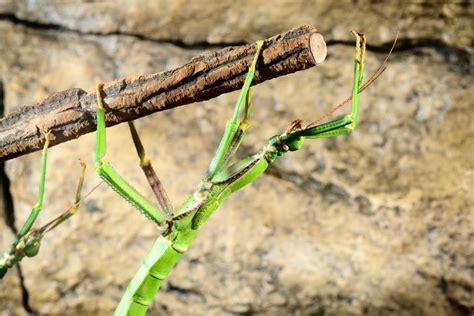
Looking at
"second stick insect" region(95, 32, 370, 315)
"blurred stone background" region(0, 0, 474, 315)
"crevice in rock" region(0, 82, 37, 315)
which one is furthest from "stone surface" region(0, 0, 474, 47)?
"second stick insect" region(95, 32, 370, 315)

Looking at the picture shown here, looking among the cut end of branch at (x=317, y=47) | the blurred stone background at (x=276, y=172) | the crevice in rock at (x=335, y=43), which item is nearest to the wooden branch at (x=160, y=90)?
the cut end of branch at (x=317, y=47)

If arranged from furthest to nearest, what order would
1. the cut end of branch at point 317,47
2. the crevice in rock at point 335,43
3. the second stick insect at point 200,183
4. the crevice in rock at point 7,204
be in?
the crevice in rock at point 7,204 < the crevice in rock at point 335,43 < the second stick insect at point 200,183 < the cut end of branch at point 317,47

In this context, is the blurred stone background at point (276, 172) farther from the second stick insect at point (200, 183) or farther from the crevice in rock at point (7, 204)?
the second stick insect at point (200, 183)

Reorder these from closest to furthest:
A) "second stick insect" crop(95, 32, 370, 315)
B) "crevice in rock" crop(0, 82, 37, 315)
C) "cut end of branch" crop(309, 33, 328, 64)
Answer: "cut end of branch" crop(309, 33, 328, 64)
"second stick insect" crop(95, 32, 370, 315)
"crevice in rock" crop(0, 82, 37, 315)

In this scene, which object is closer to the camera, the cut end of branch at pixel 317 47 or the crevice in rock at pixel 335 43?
the cut end of branch at pixel 317 47

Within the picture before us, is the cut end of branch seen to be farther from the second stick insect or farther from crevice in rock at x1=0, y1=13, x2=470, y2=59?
crevice in rock at x1=0, y1=13, x2=470, y2=59

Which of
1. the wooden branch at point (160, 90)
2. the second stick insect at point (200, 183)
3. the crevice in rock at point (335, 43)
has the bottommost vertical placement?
the second stick insect at point (200, 183)

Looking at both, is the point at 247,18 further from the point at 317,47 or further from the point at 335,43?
the point at 317,47
